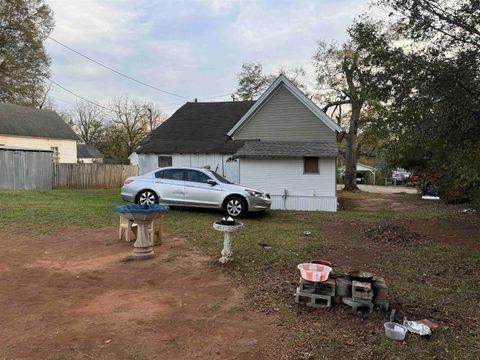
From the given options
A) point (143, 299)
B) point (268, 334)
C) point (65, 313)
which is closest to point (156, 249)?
point (143, 299)

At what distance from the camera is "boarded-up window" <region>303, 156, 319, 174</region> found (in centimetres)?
1506

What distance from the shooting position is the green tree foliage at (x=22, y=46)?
28.6m

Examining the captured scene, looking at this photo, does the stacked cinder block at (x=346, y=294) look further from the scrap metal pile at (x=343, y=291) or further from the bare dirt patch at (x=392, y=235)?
the bare dirt patch at (x=392, y=235)

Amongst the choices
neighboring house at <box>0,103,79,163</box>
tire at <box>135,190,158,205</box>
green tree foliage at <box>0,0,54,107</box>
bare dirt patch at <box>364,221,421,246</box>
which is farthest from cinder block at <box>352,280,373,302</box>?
green tree foliage at <box>0,0,54,107</box>

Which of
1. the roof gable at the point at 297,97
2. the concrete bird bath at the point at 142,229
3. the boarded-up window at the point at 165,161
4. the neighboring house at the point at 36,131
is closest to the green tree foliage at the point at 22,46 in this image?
the neighboring house at the point at 36,131

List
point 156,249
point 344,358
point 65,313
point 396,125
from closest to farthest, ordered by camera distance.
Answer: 1. point 344,358
2. point 65,313
3. point 156,249
4. point 396,125

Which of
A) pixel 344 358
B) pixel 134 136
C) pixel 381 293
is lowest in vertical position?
pixel 344 358

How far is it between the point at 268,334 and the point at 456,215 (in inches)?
502

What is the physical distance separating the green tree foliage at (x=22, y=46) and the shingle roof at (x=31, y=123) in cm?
257

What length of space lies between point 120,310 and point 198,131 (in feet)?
55.4

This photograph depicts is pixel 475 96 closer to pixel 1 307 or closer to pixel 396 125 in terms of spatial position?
pixel 396 125

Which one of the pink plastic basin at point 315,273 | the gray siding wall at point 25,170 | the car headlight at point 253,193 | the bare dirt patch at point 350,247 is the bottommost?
the bare dirt patch at point 350,247

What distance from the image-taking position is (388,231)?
30.0 feet

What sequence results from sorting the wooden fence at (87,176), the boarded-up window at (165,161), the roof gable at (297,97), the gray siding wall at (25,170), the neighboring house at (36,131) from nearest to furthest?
the roof gable at (297,97), the gray siding wall at (25,170), the boarded-up window at (165,161), the wooden fence at (87,176), the neighboring house at (36,131)
